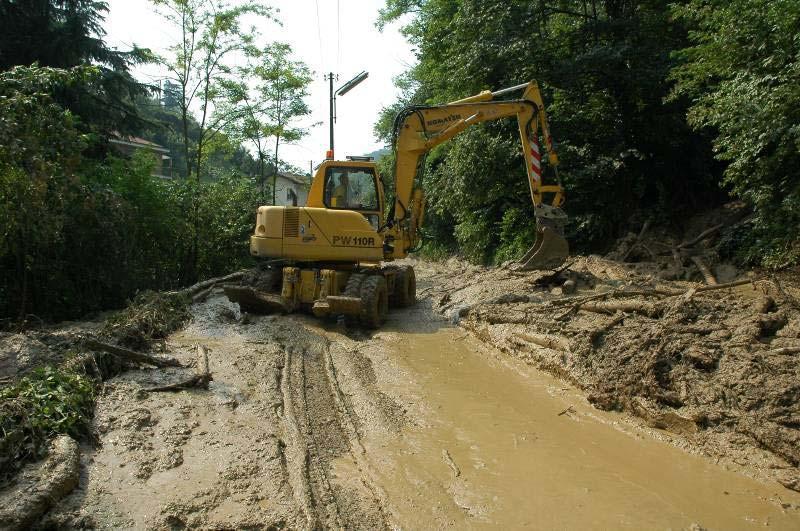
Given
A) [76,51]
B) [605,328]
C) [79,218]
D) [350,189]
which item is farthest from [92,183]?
[605,328]

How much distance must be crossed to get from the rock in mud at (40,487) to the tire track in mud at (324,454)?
1452 mm

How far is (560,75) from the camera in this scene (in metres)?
14.2

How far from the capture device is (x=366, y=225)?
10531mm

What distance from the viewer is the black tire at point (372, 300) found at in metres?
9.85

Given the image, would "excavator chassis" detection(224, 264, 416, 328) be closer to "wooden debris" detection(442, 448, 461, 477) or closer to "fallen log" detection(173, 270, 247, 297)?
"fallen log" detection(173, 270, 247, 297)

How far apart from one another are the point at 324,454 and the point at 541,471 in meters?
1.71

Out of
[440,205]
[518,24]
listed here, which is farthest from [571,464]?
[440,205]

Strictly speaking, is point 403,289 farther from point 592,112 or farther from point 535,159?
point 592,112

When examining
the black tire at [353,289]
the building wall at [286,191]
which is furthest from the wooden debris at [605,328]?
the building wall at [286,191]

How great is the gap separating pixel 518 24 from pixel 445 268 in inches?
393

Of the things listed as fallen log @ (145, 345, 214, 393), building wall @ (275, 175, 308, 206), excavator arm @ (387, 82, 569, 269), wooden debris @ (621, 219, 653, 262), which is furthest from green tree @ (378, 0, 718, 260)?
fallen log @ (145, 345, 214, 393)

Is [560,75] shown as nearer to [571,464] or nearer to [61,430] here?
[571,464]

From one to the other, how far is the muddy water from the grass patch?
2148 millimetres

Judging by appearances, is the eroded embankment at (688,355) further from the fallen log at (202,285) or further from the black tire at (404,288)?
the fallen log at (202,285)
